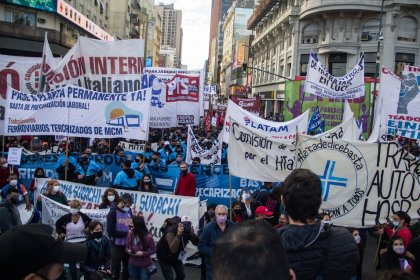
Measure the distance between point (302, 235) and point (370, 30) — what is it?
130 ft

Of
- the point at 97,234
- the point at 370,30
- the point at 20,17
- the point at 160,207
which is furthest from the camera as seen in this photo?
the point at 370,30

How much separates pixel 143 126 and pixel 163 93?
7.79 m

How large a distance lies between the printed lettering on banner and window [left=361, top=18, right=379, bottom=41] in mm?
34680

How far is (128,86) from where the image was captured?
35.0 ft

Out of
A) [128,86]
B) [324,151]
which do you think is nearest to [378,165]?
[324,151]

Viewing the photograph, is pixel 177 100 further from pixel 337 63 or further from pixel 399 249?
pixel 337 63

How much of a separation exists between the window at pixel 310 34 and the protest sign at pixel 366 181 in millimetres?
37799

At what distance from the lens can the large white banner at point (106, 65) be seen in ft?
34.6

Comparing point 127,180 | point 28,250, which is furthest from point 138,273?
point 28,250

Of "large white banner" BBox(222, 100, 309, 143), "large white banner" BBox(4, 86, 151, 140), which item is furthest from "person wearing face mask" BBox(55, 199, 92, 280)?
"large white banner" BBox(222, 100, 309, 143)

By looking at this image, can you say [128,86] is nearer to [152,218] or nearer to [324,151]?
[152,218]

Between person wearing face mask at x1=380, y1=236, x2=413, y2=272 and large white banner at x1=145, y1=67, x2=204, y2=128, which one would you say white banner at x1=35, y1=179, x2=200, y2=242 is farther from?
large white banner at x1=145, y1=67, x2=204, y2=128

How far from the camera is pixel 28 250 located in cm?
182

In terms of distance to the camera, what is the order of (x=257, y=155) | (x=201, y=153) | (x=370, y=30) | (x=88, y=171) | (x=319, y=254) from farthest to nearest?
(x=370, y=30), (x=201, y=153), (x=88, y=171), (x=257, y=155), (x=319, y=254)
